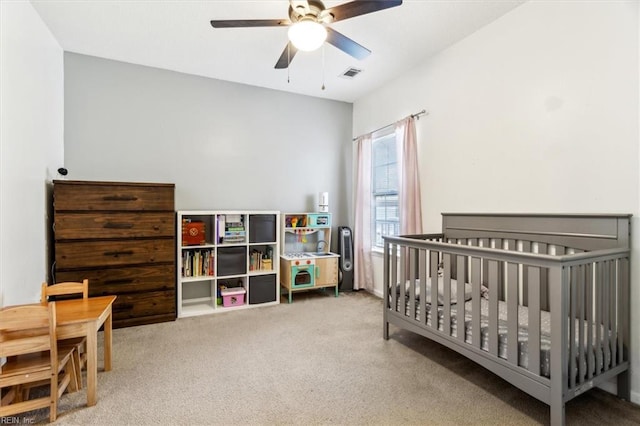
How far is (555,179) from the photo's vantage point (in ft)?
7.18

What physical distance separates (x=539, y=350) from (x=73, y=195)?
141 inches

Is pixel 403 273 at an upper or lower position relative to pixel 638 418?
upper

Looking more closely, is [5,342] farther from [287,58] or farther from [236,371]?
[287,58]

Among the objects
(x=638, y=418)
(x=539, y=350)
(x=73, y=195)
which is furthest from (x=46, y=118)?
(x=638, y=418)

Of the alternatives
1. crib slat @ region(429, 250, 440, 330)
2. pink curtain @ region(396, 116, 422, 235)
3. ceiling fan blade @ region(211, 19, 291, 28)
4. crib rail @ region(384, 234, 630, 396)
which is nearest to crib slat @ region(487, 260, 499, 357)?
crib rail @ region(384, 234, 630, 396)

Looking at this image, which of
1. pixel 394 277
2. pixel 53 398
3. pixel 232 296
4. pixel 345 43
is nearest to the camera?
pixel 53 398

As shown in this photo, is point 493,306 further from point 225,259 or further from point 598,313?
point 225,259

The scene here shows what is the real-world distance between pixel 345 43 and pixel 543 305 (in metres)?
2.27

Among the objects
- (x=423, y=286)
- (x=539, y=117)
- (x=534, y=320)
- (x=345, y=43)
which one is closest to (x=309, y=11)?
(x=345, y=43)

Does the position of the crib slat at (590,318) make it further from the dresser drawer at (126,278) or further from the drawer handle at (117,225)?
the drawer handle at (117,225)

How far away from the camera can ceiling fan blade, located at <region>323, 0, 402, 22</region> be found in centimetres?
170

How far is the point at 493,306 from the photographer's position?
5.81 ft

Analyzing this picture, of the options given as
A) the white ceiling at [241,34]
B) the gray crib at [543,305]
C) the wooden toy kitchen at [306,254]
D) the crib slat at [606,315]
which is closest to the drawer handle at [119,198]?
the white ceiling at [241,34]

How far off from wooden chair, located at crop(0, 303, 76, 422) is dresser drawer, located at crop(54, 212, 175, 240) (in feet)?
4.25
